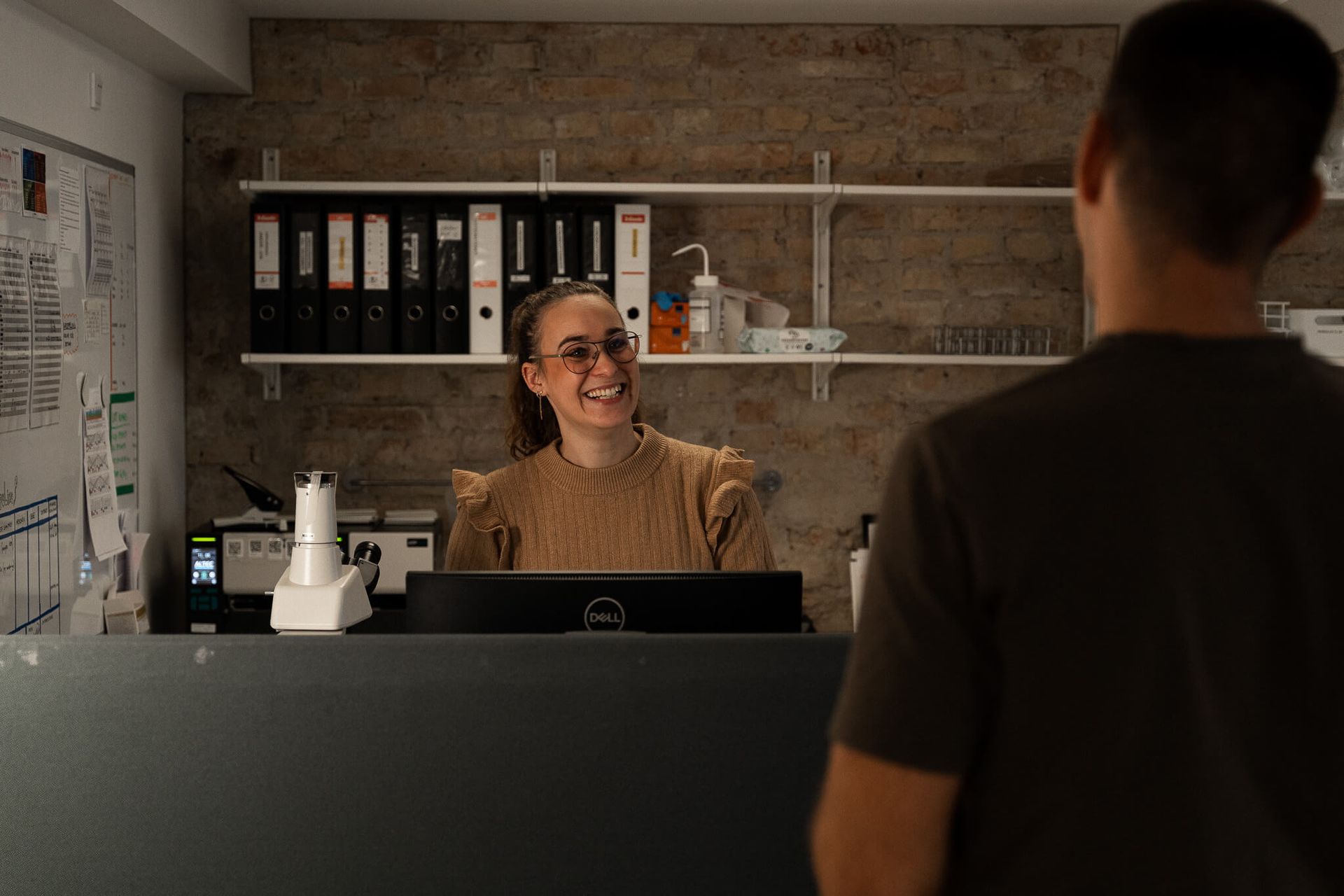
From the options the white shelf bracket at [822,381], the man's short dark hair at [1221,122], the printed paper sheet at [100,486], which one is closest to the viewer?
the man's short dark hair at [1221,122]

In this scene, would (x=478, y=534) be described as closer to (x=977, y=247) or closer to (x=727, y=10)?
(x=727, y=10)

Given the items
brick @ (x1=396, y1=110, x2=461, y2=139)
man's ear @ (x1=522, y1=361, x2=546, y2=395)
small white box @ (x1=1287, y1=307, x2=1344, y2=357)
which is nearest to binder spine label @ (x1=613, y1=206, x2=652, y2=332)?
brick @ (x1=396, y1=110, x2=461, y2=139)

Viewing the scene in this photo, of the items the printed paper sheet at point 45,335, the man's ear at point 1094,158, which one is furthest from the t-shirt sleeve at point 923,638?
the printed paper sheet at point 45,335

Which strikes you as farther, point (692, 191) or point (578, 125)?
point (578, 125)

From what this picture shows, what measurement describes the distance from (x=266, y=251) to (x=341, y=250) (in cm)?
20

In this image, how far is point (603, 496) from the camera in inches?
79.0

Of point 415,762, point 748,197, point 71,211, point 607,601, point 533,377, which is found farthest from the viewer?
point 748,197

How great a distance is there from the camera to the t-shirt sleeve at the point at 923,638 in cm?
61

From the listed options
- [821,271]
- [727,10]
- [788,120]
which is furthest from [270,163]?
[821,271]

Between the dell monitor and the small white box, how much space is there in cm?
242

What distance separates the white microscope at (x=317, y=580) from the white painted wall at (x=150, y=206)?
150 centimetres

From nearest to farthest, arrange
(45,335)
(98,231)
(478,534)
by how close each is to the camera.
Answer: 1. (478,534)
2. (45,335)
3. (98,231)

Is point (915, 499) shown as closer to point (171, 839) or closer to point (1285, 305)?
point (171, 839)

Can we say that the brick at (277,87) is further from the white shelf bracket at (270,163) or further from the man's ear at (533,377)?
the man's ear at (533,377)
